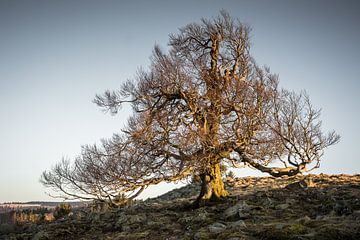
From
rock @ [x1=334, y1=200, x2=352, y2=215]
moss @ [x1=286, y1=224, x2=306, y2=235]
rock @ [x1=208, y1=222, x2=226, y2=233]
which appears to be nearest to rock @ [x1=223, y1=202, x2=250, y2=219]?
rock @ [x1=208, y1=222, x2=226, y2=233]

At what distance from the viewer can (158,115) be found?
1422cm

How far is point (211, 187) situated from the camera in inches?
600

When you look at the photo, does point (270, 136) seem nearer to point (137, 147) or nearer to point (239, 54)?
point (239, 54)

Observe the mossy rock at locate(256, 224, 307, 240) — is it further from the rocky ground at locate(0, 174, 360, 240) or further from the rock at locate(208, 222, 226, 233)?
the rock at locate(208, 222, 226, 233)

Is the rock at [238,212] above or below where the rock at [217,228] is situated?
above

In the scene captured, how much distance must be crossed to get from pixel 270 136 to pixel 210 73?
425cm

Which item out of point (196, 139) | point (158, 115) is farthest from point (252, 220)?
point (158, 115)

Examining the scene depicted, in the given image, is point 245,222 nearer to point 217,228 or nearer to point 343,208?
point 217,228

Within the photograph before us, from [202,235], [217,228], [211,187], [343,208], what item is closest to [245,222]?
[217,228]

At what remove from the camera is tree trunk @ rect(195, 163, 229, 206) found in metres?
15.0

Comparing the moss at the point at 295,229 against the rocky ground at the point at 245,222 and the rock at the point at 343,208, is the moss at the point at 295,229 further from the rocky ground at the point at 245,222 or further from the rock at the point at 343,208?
the rock at the point at 343,208

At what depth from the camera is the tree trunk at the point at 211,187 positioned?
1504cm

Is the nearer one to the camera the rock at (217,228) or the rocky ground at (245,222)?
the rocky ground at (245,222)

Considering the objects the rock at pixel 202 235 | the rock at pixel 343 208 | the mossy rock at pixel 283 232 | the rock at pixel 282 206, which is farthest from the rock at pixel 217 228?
the rock at pixel 343 208
